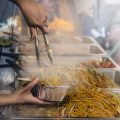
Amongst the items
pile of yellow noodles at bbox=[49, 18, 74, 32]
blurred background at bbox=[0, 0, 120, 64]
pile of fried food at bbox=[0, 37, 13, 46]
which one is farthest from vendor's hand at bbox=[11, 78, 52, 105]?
blurred background at bbox=[0, 0, 120, 64]

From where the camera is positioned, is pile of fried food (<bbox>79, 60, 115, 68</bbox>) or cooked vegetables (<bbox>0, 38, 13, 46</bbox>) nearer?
pile of fried food (<bbox>79, 60, 115, 68</bbox>)

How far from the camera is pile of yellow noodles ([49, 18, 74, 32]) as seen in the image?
8344 mm

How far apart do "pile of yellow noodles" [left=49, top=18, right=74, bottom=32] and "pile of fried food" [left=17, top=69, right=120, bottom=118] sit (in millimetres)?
5176

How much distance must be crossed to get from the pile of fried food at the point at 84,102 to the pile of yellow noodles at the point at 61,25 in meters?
5.18

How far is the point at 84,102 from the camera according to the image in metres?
2.73

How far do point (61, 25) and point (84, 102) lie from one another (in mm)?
5991

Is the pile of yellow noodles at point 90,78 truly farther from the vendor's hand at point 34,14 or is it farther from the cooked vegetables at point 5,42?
the cooked vegetables at point 5,42

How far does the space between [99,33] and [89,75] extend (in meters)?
7.49

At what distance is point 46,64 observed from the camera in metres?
3.20

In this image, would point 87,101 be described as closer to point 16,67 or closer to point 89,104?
point 89,104

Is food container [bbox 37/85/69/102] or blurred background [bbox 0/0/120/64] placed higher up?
blurred background [bbox 0/0/120/64]

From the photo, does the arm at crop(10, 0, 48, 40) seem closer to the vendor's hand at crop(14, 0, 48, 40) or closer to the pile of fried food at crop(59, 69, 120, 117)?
the vendor's hand at crop(14, 0, 48, 40)

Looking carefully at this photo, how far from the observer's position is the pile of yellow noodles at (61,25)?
Answer: 834 cm

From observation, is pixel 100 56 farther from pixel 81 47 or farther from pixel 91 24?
pixel 91 24
